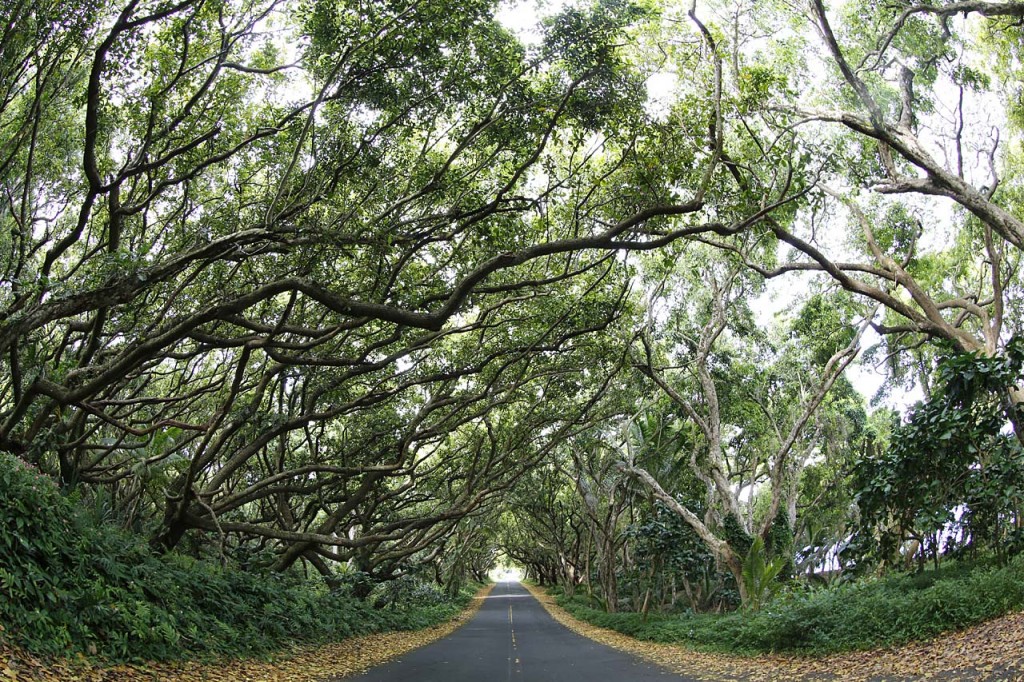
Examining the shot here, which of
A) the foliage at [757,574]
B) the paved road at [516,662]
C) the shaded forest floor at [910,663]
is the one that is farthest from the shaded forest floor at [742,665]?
the foliage at [757,574]

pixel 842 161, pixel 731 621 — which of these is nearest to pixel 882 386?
pixel 731 621

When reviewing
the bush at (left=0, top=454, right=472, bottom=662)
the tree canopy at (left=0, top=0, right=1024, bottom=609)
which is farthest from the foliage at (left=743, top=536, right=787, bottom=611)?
the bush at (left=0, top=454, right=472, bottom=662)

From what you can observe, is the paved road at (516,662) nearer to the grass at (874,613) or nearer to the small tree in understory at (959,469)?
the grass at (874,613)

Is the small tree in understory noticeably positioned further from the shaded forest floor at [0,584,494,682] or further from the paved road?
the shaded forest floor at [0,584,494,682]

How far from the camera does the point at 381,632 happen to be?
18.9 m

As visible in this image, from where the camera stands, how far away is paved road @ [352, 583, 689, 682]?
35.0ft

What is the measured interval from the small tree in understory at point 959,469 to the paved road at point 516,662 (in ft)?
15.6

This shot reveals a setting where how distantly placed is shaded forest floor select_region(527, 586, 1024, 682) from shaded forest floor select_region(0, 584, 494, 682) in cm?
575

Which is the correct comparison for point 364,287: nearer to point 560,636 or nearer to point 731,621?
point 731,621

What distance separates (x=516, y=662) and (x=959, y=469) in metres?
8.27

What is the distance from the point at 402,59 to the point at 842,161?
786cm

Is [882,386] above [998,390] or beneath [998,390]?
above

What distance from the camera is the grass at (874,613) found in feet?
31.5

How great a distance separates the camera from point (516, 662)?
1278cm
